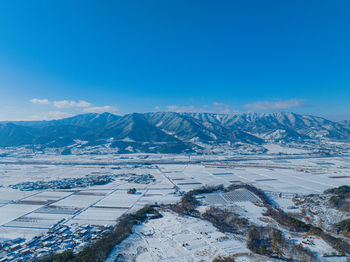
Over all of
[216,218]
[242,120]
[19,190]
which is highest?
[242,120]

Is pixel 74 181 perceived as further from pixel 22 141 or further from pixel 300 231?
pixel 22 141

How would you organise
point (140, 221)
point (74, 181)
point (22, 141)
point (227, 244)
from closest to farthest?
point (227, 244) → point (140, 221) → point (74, 181) → point (22, 141)

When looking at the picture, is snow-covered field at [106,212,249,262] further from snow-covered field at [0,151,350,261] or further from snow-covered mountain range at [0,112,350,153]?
snow-covered mountain range at [0,112,350,153]

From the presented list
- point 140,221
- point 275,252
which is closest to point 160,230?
point 140,221

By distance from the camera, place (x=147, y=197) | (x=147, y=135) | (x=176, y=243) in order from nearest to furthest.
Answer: (x=176, y=243) → (x=147, y=197) → (x=147, y=135)

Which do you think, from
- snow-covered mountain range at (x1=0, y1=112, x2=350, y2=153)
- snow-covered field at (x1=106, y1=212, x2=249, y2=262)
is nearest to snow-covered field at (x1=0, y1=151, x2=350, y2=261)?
snow-covered field at (x1=106, y1=212, x2=249, y2=262)

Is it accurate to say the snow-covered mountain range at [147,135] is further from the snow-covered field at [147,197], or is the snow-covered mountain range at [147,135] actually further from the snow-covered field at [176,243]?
the snow-covered field at [176,243]

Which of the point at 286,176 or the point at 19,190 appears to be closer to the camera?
the point at 19,190

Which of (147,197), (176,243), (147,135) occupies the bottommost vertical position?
(147,197)

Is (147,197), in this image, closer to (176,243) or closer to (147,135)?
(176,243)

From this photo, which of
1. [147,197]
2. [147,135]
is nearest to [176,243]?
[147,197]

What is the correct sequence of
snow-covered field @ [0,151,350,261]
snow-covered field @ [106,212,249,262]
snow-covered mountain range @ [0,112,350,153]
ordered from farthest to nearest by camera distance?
snow-covered mountain range @ [0,112,350,153], snow-covered field @ [0,151,350,261], snow-covered field @ [106,212,249,262]
